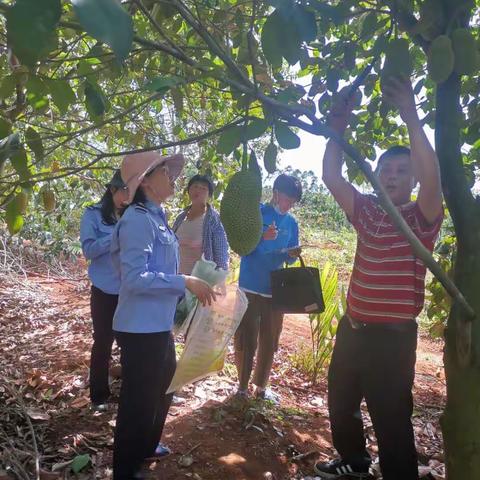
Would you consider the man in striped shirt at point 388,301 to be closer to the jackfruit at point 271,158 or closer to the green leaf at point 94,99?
the jackfruit at point 271,158

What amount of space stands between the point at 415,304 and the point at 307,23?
4.22 ft

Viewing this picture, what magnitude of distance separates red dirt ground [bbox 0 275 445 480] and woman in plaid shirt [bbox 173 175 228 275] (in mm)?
812

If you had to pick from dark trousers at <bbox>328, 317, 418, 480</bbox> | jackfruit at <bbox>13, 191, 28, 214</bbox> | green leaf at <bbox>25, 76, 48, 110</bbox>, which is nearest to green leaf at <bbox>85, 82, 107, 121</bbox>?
green leaf at <bbox>25, 76, 48, 110</bbox>

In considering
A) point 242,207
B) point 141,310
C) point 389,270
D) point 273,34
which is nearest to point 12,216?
point 242,207

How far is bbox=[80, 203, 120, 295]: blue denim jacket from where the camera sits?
2.53 metres

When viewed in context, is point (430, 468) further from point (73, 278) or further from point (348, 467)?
point (73, 278)

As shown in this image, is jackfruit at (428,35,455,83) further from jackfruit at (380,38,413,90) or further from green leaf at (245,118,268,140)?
green leaf at (245,118,268,140)

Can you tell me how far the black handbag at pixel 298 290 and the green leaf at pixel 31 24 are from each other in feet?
6.56

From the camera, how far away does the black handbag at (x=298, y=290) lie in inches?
94.8

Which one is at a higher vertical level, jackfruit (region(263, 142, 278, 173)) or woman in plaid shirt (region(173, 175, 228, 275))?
jackfruit (region(263, 142, 278, 173))

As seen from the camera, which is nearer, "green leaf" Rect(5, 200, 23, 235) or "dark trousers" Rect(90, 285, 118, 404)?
"green leaf" Rect(5, 200, 23, 235)

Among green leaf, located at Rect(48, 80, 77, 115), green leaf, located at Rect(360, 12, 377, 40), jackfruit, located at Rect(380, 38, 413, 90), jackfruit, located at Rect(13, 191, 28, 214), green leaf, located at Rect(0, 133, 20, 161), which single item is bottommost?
jackfruit, located at Rect(13, 191, 28, 214)

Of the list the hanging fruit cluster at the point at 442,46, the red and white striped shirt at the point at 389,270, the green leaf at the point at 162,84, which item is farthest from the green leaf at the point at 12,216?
the red and white striped shirt at the point at 389,270

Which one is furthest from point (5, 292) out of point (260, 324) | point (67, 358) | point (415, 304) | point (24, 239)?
point (415, 304)
